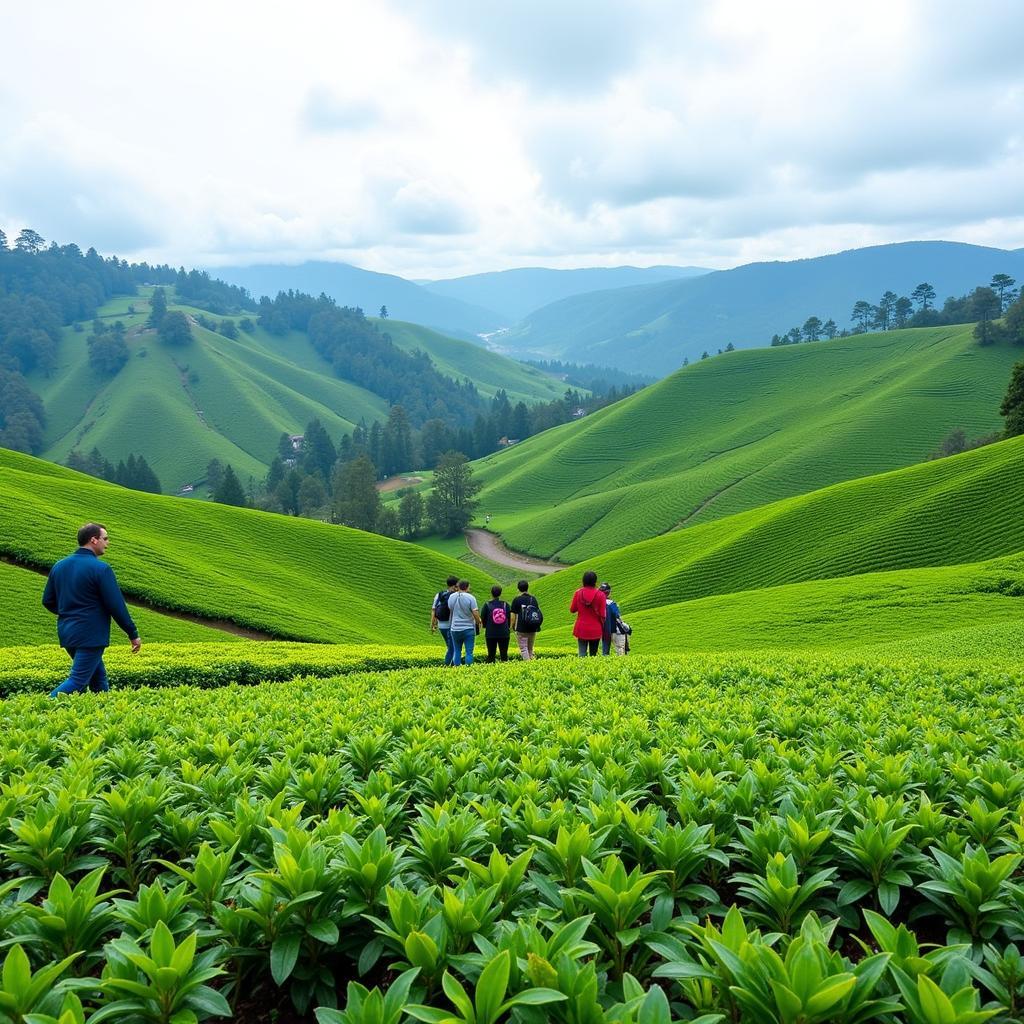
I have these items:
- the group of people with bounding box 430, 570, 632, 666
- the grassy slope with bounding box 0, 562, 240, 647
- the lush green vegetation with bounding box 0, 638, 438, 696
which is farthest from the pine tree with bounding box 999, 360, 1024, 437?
the grassy slope with bounding box 0, 562, 240, 647

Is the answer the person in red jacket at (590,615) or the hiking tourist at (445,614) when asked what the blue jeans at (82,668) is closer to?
the hiking tourist at (445,614)

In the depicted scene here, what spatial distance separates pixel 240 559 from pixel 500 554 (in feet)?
221

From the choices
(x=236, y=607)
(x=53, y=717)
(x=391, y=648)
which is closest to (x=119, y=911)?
(x=53, y=717)

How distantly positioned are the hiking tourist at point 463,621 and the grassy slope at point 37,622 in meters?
13.7

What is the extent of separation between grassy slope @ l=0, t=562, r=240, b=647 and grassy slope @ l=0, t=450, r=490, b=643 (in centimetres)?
197

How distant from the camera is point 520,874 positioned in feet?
12.7

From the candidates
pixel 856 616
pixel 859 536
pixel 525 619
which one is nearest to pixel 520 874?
pixel 525 619

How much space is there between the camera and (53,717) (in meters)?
8.64

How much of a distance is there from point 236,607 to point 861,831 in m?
33.7

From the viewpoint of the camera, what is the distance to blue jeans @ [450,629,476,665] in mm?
19969

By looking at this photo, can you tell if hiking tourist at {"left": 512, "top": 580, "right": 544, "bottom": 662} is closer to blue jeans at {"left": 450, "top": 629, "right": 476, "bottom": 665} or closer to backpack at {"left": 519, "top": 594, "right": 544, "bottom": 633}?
backpack at {"left": 519, "top": 594, "right": 544, "bottom": 633}

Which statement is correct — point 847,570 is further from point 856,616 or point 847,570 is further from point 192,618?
point 192,618

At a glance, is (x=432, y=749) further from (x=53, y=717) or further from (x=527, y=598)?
(x=527, y=598)

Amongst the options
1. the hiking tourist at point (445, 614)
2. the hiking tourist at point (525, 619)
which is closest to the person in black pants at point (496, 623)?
the hiking tourist at point (525, 619)
